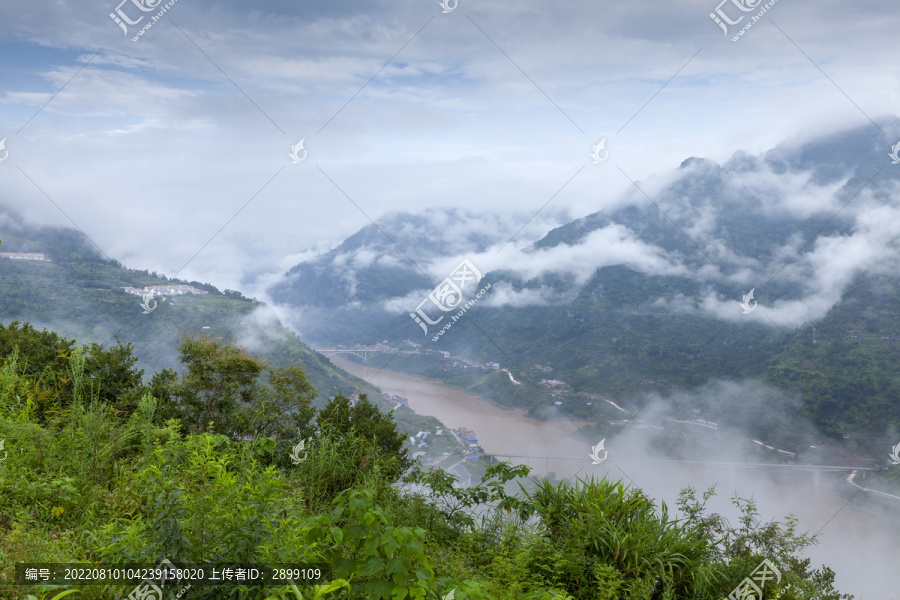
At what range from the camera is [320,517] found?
1.79 m

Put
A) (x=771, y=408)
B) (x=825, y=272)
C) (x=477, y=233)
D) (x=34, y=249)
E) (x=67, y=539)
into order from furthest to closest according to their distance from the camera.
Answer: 1. (x=477, y=233)
2. (x=825, y=272)
3. (x=771, y=408)
4. (x=34, y=249)
5. (x=67, y=539)

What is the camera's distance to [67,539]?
2.52 metres

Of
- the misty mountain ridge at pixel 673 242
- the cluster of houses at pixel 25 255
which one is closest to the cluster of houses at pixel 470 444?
the misty mountain ridge at pixel 673 242

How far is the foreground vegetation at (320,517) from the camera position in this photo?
190cm

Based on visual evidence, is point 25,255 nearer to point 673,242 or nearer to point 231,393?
point 231,393

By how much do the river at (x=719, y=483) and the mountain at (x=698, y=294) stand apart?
4.68 metres

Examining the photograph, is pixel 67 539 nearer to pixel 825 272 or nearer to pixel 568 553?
pixel 568 553

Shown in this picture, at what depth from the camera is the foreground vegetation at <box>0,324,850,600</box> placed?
1.90 meters

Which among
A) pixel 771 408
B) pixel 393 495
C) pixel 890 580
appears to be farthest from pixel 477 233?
pixel 393 495

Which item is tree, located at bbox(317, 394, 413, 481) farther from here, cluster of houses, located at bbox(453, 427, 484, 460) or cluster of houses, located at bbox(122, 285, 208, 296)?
cluster of houses, located at bbox(122, 285, 208, 296)

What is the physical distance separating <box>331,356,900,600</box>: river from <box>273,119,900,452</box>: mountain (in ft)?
15.4

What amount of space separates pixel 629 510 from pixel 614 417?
1891 inches

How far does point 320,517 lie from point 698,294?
79489mm

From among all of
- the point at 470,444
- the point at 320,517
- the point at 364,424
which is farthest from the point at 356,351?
the point at 320,517
